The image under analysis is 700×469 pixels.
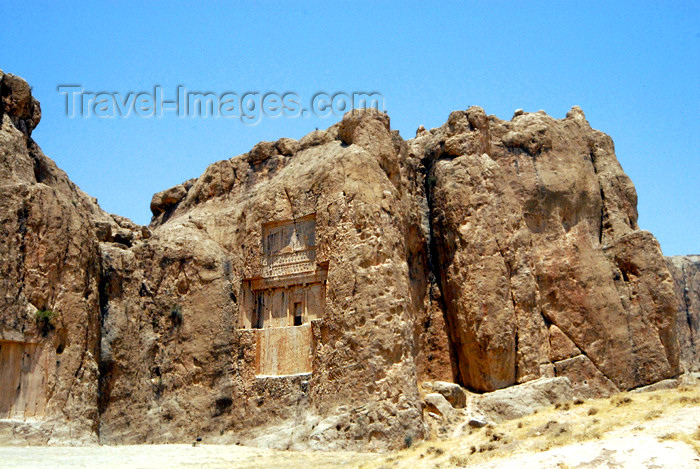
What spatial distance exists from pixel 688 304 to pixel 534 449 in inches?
1297

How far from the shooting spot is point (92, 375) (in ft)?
80.5

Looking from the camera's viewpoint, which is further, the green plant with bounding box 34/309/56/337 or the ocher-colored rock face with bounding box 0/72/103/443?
the green plant with bounding box 34/309/56/337

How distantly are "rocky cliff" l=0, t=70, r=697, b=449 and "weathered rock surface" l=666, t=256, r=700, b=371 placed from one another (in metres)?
14.8

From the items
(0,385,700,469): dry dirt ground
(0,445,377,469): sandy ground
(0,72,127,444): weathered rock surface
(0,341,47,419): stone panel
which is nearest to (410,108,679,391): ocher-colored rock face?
(0,385,700,469): dry dirt ground

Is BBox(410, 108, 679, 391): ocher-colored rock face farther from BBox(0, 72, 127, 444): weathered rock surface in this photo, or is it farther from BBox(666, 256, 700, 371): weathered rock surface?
BBox(666, 256, 700, 371): weathered rock surface

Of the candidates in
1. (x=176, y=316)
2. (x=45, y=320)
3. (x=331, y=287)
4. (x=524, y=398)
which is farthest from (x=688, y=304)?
(x=45, y=320)

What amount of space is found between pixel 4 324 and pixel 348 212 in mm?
10841

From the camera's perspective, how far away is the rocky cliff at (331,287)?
2381 centimetres

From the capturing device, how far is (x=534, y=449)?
17.8 meters

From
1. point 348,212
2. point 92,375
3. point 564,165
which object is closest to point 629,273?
point 564,165

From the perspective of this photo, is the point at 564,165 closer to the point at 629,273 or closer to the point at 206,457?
the point at 629,273

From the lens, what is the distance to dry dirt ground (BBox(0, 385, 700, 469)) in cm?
1617

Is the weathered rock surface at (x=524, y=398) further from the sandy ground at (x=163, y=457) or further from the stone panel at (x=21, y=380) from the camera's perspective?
the stone panel at (x=21, y=380)

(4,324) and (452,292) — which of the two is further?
(452,292)
